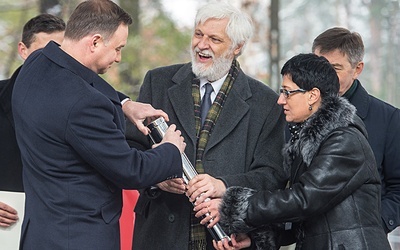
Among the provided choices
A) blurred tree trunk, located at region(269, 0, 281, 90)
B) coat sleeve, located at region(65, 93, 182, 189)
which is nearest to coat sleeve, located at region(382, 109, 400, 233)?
coat sleeve, located at region(65, 93, 182, 189)

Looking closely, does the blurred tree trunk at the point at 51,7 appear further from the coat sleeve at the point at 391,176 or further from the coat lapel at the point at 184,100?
the coat sleeve at the point at 391,176

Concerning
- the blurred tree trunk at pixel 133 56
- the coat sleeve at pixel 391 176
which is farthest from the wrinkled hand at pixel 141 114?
the blurred tree trunk at pixel 133 56

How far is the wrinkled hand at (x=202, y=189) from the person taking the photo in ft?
11.5

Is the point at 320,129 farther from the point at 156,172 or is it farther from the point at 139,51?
the point at 139,51

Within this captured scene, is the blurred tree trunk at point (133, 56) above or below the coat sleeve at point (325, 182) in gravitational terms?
above

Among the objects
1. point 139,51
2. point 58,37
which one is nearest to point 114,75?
point 139,51

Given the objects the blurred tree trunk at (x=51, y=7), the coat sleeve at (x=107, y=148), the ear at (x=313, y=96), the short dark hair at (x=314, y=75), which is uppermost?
the blurred tree trunk at (x=51, y=7)

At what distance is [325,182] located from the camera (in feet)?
10.7

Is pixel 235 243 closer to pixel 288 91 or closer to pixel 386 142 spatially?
pixel 288 91

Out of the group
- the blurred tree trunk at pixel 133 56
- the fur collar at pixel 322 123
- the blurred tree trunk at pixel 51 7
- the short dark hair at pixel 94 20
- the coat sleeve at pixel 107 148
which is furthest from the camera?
the blurred tree trunk at pixel 133 56

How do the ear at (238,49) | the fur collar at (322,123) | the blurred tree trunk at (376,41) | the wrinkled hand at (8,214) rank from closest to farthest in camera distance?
1. the fur collar at (322,123)
2. the wrinkled hand at (8,214)
3. the ear at (238,49)
4. the blurred tree trunk at (376,41)

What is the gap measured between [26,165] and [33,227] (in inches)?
9.7

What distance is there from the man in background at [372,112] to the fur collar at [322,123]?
2.16 ft

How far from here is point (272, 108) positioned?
12.9 ft
